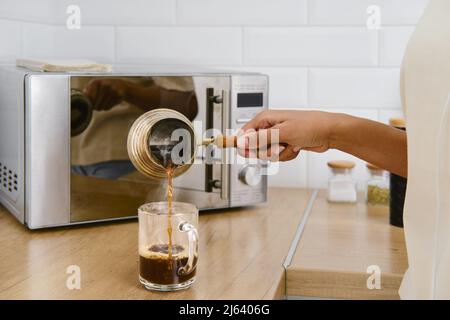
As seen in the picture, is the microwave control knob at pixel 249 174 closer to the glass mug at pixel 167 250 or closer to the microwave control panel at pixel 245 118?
the microwave control panel at pixel 245 118

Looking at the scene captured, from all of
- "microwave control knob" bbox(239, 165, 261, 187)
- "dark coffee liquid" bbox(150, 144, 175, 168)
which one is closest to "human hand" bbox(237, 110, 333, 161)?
"dark coffee liquid" bbox(150, 144, 175, 168)

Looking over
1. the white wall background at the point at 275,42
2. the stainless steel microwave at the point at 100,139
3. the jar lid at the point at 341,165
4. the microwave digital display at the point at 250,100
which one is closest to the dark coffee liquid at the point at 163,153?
the stainless steel microwave at the point at 100,139

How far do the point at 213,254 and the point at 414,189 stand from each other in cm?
36

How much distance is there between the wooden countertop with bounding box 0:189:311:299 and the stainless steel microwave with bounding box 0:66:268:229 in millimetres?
37

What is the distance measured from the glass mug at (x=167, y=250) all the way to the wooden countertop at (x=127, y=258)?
2 cm

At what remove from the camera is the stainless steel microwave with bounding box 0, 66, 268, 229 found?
1.19m

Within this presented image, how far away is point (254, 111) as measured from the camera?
1.38m

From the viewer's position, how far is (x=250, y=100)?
1.38m

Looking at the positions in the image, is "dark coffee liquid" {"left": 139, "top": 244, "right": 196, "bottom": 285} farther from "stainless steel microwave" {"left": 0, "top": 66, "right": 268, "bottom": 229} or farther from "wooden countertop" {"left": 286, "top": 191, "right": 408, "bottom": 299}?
"stainless steel microwave" {"left": 0, "top": 66, "right": 268, "bottom": 229}

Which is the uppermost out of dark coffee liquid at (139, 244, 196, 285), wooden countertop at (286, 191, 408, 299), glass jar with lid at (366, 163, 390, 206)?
glass jar with lid at (366, 163, 390, 206)

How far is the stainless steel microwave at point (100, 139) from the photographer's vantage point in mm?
1188
